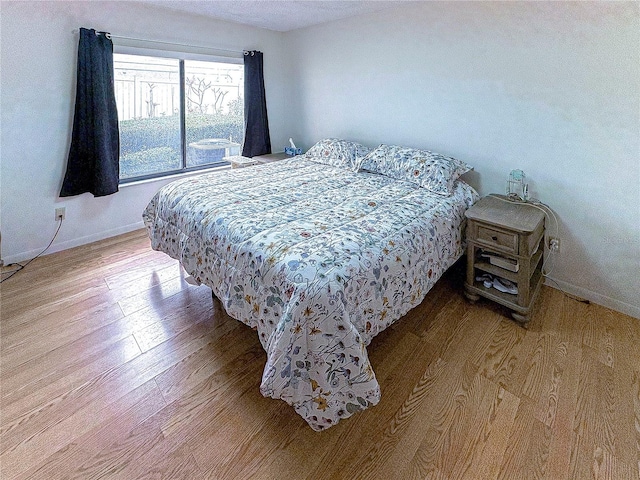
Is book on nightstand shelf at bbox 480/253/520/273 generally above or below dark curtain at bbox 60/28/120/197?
below

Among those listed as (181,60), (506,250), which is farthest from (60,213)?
(506,250)

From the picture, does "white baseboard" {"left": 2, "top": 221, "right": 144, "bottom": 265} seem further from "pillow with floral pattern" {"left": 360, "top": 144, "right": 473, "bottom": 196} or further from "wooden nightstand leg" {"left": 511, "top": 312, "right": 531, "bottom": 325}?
"wooden nightstand leg" {"left": 511, "top": 312, "right": 531, "bottom": 325}

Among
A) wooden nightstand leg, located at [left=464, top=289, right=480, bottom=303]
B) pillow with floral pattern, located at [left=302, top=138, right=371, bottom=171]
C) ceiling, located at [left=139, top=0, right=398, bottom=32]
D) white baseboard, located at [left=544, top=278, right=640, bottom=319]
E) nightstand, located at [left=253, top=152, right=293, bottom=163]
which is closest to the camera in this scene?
white baseboard, located at [left=544, top=278, right=640, bottom=319]

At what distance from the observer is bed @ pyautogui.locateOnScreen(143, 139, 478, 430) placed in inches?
52.3

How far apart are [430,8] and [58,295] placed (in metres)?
3.58

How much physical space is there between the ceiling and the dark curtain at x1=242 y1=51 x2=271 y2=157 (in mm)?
439

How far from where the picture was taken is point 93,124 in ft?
9.50

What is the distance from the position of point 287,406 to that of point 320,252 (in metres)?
0.73

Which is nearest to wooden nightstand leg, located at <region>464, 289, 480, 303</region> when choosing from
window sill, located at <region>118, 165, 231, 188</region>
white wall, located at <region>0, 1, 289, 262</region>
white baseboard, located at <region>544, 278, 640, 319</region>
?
white baseboard, located at <region>544, 278, 640, 319</region>

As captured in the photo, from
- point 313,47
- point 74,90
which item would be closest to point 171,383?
point 74,90

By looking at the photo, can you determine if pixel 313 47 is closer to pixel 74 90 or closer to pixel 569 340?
pixel 74 90

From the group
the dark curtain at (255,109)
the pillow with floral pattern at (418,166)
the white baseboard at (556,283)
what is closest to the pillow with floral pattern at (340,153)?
the pillow with floral pattern at (418,166)

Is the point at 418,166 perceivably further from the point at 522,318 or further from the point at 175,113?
the point at 175,113

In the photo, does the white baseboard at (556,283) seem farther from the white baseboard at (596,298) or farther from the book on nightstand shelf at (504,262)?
the book on nightstand shelf at (504,262)
